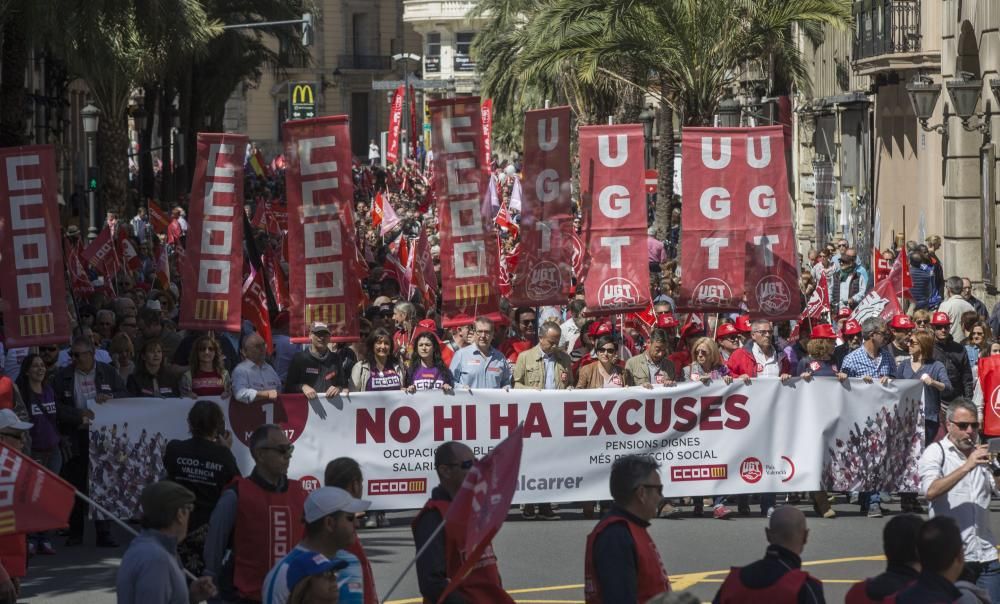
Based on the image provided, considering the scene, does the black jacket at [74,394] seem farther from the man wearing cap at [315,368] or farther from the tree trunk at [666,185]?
the tree trunk at [666,185]

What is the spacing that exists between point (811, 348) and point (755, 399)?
630 mm

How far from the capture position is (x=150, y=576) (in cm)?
686

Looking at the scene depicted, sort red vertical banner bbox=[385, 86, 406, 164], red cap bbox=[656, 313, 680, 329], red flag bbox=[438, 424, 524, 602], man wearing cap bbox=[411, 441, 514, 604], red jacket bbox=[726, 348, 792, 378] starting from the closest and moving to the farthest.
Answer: red flag bbox=[438, 424, 524, 602]
man wearing cap bbox=[411, 441, 514, 604]
red jacket bbox=[726, 348, 792, 378]
red cap bbox=[656, 313, 680, 329]
red vertical banner bbox=[385, 86, 406, 164]

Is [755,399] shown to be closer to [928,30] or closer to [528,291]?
[528,291]

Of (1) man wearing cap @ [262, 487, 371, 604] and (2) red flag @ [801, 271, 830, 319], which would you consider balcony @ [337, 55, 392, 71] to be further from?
(1) man wearing cap @ [262, 487, 371, 604]

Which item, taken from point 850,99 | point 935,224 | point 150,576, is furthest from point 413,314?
point 850,99

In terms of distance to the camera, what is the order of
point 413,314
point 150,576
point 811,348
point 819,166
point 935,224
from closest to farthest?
point 150,576
point 811,348
point 413,314
point 935,224
point 819,166

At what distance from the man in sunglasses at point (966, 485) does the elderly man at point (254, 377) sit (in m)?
5.47

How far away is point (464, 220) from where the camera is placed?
1532 cm

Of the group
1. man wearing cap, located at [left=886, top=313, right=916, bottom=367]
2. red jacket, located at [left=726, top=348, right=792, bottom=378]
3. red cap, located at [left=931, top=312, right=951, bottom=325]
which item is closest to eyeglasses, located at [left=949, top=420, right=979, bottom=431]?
red jacket, located at [left=726, top=348, right=792, bottom=378]

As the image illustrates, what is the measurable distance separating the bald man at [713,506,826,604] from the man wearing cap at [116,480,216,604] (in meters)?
2.04

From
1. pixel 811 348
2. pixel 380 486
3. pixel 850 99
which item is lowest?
pixel 380 486

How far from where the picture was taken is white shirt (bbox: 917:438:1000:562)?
9.01 meters

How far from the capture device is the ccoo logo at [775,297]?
49.1 feet
